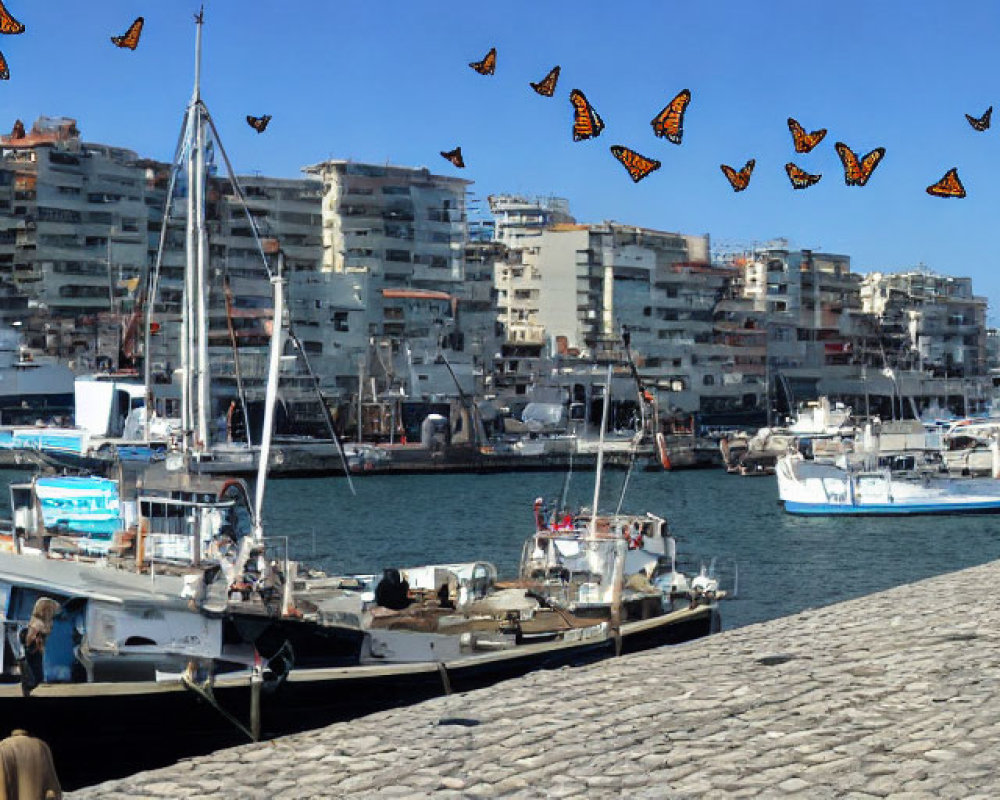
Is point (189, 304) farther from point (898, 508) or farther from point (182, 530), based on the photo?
point (898, 508)

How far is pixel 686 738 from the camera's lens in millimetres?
13906

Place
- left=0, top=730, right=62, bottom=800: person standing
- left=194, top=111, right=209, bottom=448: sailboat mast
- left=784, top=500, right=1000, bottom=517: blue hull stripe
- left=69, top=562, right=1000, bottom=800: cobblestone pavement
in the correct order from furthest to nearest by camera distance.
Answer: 1. left=784, top=500, right=1000, bottom=517: blue hull stripe
2. left=194, top=111, right=209, bottom=448: sailboat mast
3. left=69, top=562, right=1000, bottom=800: cobblestone pavement
4. left=0, top=730, right=62, bottom=800: person standing

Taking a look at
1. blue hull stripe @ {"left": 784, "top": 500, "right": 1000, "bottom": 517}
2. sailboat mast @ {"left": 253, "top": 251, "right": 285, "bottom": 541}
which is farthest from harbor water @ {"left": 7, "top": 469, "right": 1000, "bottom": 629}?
sailboat mast @ {"left": 253, "top": 251, "right": 285, "bottom": 541}

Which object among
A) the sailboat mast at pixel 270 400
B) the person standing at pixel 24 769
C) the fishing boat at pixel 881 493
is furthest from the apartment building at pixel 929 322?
the person standing at pixel 24 769

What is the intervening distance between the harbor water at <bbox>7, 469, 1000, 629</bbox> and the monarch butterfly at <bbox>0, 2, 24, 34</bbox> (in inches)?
537

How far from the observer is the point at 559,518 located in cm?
3114

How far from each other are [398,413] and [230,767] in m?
81.0

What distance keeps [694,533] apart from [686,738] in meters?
37.3

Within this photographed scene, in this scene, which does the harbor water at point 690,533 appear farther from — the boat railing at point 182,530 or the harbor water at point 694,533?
the boat railing at point 182,530

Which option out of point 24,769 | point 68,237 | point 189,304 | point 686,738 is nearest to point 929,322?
point 68,237

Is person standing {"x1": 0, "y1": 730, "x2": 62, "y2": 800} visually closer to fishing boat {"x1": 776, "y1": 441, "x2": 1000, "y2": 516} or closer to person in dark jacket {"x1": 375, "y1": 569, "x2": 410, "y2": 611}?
person in dark jacket {"x1": 375, "y1": 569, "x2": 410, "y2": 611}

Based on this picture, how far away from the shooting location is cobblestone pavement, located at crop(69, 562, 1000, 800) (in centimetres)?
1269

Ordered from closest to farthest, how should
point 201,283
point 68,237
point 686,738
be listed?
point 686,738
point 201,283
point 68,237

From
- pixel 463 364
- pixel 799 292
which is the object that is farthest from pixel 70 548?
pixel 799 292
